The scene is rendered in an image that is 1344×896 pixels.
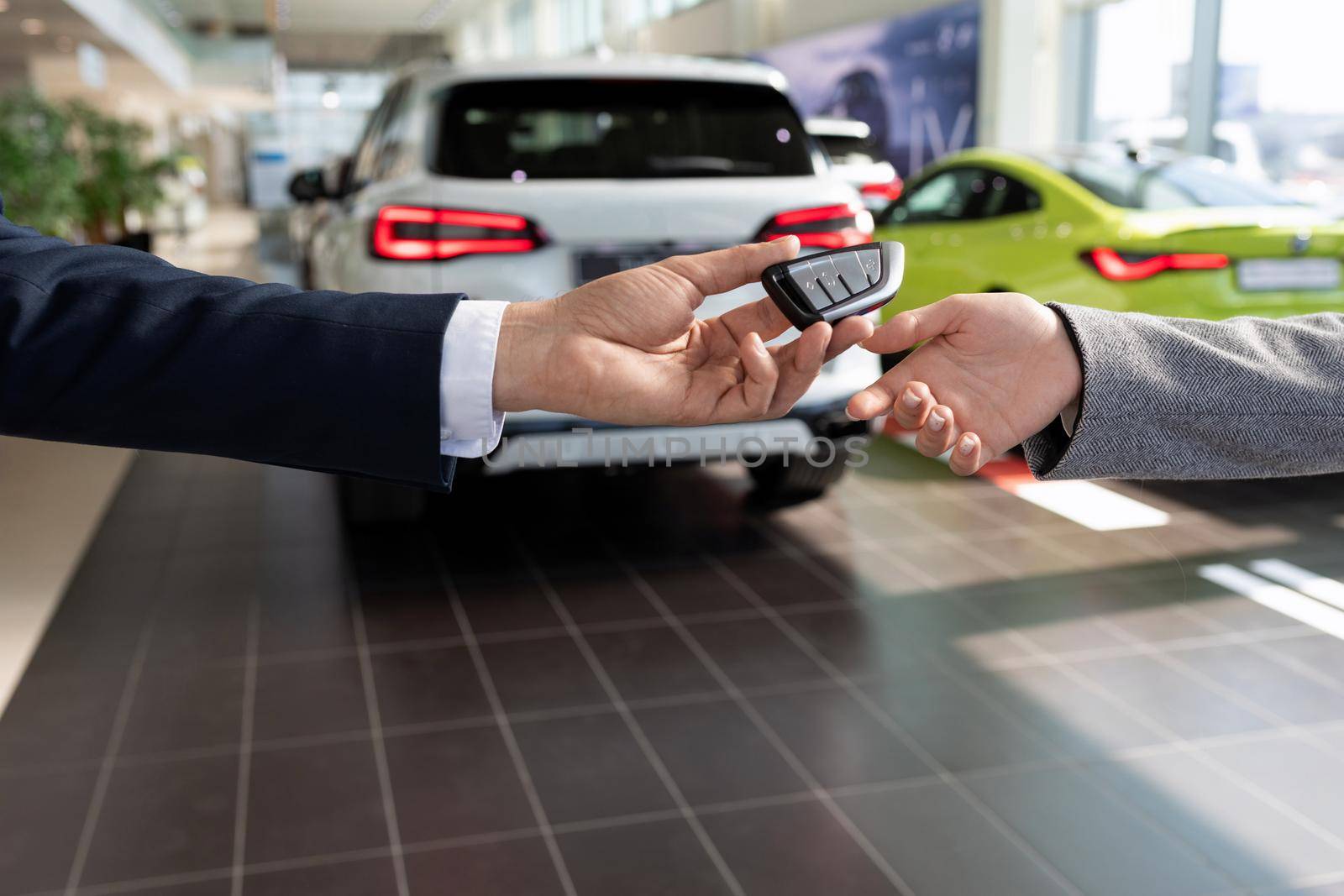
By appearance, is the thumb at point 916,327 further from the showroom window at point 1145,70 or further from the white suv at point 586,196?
the showroom window at point 1145,70

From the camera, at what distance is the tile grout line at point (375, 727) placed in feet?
7.54

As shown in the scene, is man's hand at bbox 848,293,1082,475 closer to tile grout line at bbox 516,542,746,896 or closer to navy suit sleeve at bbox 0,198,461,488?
navy suit sleeve at bbox 0,198,461,488

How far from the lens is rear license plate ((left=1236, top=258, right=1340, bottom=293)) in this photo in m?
1.39

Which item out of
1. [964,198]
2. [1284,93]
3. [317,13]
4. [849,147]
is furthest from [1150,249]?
[317,13]

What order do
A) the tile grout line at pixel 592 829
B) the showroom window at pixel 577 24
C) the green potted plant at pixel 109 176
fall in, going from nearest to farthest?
1. the tile grout line at pixel 592 829
2. the green potted plant at pixel 109 176
3. the showroom window at pixel 577 24

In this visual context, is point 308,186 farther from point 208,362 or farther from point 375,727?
point 208,362

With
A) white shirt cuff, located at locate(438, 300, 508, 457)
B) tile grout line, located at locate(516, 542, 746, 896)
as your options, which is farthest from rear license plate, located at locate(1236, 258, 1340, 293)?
tile grout line, located at locate(516, 542, 746, 896)

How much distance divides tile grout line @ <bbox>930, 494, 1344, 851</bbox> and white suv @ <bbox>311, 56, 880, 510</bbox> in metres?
0.92

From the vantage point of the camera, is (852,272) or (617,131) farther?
(617,131)

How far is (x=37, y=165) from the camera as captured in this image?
8.34 m

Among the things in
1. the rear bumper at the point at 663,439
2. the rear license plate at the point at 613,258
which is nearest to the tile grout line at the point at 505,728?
the rear bumper at the point at 663,439

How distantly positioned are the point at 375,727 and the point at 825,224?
68.2 inches

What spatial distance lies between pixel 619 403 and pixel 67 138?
37.0 ft

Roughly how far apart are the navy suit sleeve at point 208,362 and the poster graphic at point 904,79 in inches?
362
